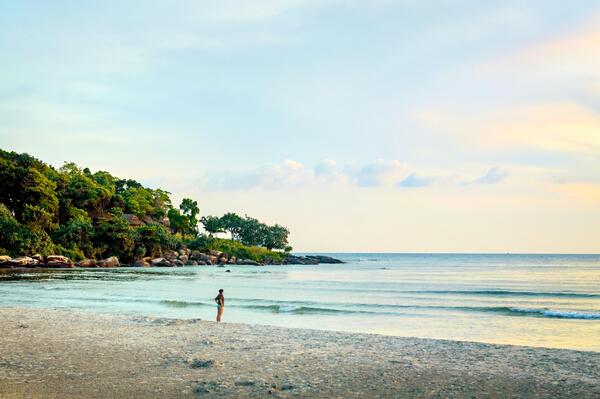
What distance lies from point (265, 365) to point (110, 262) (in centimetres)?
7091

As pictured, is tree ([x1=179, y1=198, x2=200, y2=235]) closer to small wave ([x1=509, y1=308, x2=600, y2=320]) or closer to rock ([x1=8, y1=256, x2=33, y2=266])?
rock ([x1=8, y1=256, x2=33, y2=266])

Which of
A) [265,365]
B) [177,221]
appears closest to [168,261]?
[177,221]

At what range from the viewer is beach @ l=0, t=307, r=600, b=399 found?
10.3 m

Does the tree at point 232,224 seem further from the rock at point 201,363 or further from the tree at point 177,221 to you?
the rock at point 201,363

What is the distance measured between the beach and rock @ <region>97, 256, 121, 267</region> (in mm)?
60330

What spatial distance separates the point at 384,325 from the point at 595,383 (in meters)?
13.2

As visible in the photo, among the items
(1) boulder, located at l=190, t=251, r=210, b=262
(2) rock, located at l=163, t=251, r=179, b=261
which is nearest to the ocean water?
(2) rock, located at l=163, t=251, r=179, b=261

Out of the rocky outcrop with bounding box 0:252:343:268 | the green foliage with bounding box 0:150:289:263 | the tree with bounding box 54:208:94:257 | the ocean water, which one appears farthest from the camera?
the tree with bounding box 54:208:94:257

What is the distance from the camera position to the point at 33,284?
41062 mm

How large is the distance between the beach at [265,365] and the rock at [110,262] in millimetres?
60330

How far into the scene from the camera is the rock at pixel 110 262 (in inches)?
3027

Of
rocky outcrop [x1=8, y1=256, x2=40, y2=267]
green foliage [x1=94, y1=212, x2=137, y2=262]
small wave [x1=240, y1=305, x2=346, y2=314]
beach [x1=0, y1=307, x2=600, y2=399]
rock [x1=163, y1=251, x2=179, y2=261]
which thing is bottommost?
small wave [x1=240, y1=305, x2=346, y2=314]

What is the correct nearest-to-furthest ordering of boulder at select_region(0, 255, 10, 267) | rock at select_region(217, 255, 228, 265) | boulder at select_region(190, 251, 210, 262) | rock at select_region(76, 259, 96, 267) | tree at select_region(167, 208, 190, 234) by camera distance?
1. boulder at select_region(0, 255, 10, 267)
2. rock at select_region(76, 259, 96, 267)
3. boulder at select_region(190, 251, 210, 262)
4. rock at select_region(217, 255, 228, 265)
5. tree at select_region(167, 208, 190, 234)

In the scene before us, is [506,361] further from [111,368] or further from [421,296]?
[421,296]
